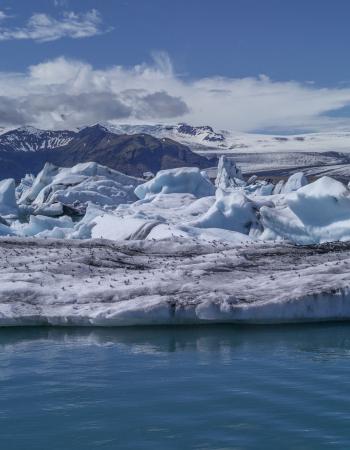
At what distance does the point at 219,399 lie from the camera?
384 inches

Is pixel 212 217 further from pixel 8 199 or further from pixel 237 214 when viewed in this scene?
pixel 8 199

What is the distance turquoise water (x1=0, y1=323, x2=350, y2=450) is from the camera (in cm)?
838

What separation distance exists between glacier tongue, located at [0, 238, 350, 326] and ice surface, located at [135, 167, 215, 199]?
117 feet

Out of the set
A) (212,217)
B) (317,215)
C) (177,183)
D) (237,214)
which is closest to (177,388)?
(317,215)

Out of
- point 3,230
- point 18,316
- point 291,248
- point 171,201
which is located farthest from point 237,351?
point 171,201

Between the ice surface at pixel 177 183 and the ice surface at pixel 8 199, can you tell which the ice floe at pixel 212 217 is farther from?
the ice surface at pixel 8 199

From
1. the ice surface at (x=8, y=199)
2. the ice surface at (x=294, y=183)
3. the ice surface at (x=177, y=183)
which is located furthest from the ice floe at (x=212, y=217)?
the ice surface at (x=294, y=183)

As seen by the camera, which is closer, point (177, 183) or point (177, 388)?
point (177, 388)

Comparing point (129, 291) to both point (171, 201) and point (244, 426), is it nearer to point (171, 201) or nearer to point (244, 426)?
point (244, 426)

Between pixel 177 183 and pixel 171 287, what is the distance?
1628 inches

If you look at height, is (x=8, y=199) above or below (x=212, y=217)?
above

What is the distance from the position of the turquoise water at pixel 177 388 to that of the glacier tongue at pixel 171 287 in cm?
39

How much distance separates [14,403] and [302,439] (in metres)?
4.06

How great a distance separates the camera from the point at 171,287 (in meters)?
15.9
